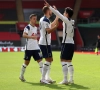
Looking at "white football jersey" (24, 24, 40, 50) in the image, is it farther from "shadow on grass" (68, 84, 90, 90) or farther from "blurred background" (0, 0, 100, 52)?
"blurred background" (0, 0, 100, 52)

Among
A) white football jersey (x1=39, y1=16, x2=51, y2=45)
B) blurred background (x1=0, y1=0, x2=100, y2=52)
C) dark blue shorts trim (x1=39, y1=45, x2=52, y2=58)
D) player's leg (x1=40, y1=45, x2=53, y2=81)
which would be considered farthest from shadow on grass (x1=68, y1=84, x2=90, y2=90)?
blurred background (x1=0, y1=0, x2=100, y2=52)

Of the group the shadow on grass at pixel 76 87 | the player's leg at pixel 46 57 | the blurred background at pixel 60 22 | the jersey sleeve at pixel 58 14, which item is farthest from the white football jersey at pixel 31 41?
the blurred background at pixel 60 22

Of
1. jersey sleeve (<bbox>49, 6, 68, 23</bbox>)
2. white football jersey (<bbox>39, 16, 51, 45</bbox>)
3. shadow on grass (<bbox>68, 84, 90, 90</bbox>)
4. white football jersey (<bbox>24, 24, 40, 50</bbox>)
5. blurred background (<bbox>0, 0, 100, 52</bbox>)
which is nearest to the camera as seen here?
shadow on grass (<bbox>68, 84, 90, 90</bbox>)

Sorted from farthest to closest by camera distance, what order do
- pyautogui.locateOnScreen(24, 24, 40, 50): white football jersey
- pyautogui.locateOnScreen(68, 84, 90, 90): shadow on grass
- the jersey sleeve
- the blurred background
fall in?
the blurred background < pyautogui.locateOnScreen(24, 24, 40, 50): white football jersey < the jersey sleeve < pyautogui.locateOnScreen(68, 84, 90, 90): shadow on grass

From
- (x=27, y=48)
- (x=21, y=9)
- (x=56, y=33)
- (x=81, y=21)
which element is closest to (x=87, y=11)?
(x=81, y=21)

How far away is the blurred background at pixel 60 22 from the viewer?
48.9m

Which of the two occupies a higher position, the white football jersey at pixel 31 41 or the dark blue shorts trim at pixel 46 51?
the white football jersey at pixel 31 41

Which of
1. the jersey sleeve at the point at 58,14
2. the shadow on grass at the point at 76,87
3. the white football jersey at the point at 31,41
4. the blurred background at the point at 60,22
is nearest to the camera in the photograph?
the shadow on grass at the point at 76,87

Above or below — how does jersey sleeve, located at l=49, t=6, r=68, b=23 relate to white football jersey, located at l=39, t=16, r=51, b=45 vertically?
above

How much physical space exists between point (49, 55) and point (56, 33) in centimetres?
3908

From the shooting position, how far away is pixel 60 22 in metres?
49.1

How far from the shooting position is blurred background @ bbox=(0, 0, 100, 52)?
160ft

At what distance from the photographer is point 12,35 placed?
4778 centimetres

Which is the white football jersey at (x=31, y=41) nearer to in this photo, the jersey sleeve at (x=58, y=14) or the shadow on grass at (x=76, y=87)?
the jersey sleeve at (x=58, y=14)
